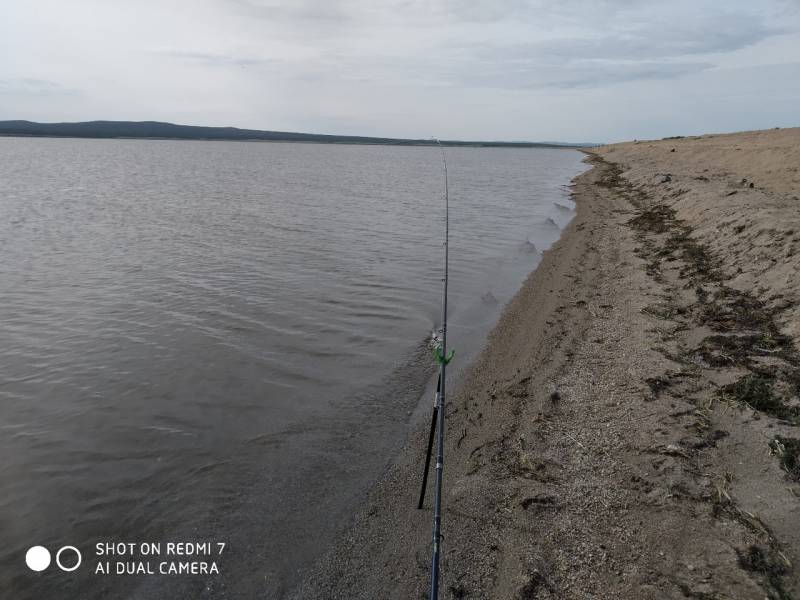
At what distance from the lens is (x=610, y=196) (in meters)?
29.7

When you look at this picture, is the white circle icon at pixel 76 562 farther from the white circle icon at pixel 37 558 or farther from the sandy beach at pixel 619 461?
the sandy beach at pixel 619 461

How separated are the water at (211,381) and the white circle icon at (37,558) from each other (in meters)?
0.07

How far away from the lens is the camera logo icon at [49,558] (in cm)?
470

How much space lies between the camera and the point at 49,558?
4.79m

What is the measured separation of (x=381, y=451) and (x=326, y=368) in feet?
8.51

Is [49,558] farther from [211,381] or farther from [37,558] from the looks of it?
[211,381]

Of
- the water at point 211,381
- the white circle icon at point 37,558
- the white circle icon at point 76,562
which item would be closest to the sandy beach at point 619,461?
the water at point 211,381

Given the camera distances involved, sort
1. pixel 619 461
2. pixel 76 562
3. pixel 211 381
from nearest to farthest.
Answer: pixel 76 562 → pixel 619 461 → pixel 211 381

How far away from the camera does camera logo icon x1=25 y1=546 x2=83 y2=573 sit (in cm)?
470

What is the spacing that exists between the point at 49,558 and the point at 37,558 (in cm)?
12

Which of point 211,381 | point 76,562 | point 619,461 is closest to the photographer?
point 76,562

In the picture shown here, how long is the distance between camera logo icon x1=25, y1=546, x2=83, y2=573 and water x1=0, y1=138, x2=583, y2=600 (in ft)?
0.22

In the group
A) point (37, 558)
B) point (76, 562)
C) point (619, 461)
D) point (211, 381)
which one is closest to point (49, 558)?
point (37, 558)

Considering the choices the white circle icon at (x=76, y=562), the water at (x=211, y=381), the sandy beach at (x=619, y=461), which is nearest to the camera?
the sandy beach at (x=619, y=461)
